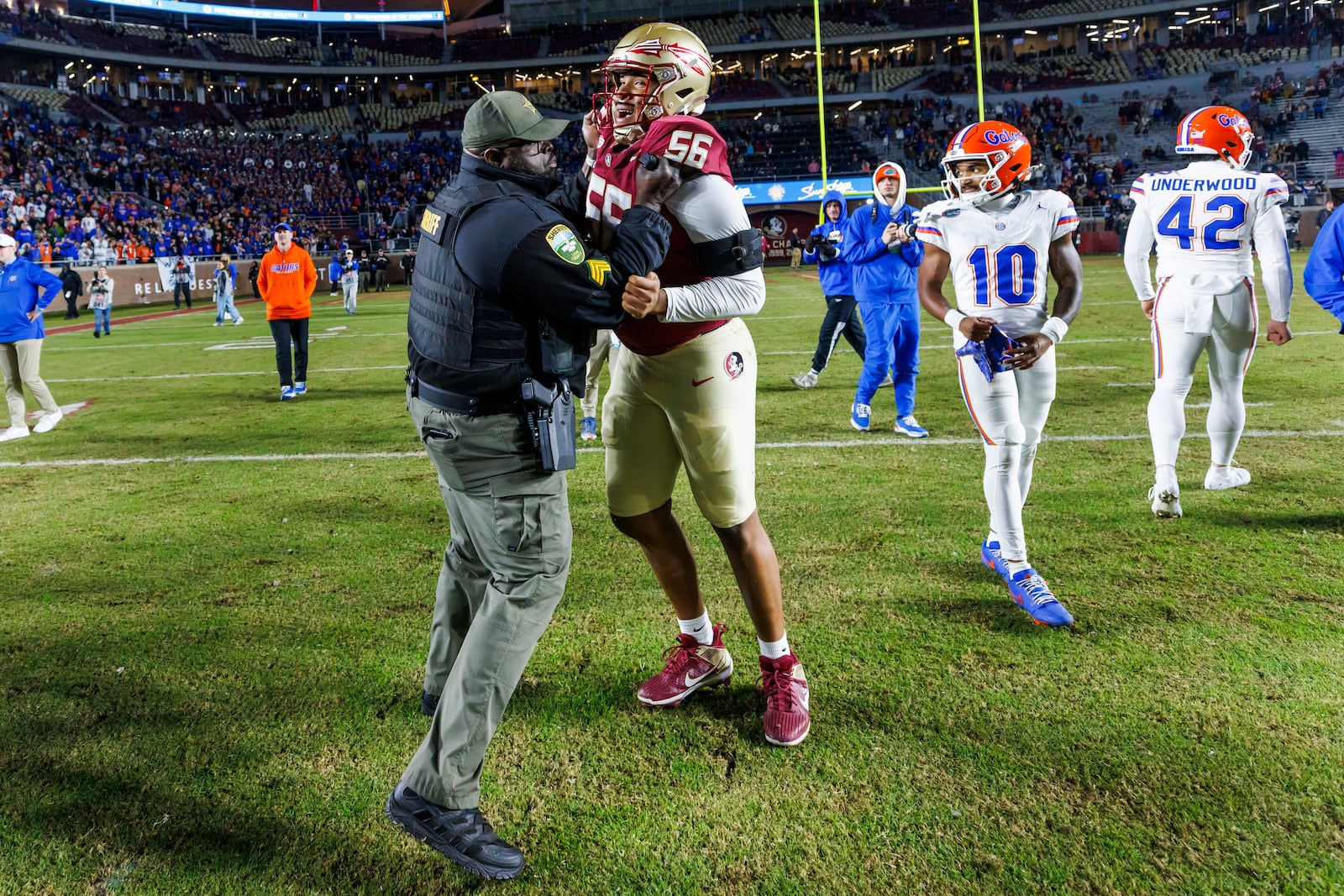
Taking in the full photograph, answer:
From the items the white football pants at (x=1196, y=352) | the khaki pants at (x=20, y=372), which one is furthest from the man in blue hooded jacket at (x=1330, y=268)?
the khaki pants at (x=20, y=372)

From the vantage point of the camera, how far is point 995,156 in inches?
163

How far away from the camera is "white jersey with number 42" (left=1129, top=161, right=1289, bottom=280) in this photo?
532 cm

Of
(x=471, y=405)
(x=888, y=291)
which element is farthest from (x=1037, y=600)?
(x=888, y=291)

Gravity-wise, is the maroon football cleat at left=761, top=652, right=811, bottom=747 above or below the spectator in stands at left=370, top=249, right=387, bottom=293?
below

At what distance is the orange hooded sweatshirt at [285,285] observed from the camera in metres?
10.4

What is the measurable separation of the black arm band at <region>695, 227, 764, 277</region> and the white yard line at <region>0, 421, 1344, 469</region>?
4.57 meters

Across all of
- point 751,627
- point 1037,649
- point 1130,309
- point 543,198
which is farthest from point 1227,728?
point 1130,309

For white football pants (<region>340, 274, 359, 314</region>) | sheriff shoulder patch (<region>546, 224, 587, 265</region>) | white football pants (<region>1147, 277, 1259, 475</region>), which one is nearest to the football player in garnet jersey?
sheriff shoulder patch (<region>546, 224, 587, 265</region>)

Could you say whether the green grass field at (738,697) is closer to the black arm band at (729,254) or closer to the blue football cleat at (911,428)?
the blue football cleat at (911,428)

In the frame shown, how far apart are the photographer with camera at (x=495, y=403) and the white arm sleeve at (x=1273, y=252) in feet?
14.1

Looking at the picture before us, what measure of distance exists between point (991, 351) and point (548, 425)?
2.35 metres

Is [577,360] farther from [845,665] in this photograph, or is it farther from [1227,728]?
[1227,728]

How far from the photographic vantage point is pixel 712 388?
3059mm

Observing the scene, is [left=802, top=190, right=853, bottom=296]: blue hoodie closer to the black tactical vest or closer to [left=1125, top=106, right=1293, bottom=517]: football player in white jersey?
[left=1125, top=106, right=1293, bottom=517]: football player in white jersey
